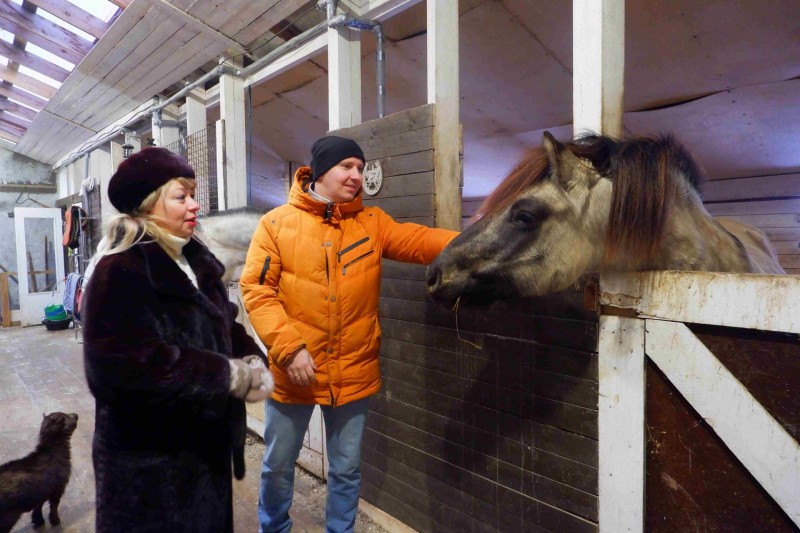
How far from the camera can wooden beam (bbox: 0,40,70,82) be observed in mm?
5234

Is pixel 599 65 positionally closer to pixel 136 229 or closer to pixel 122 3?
pixel 136 229

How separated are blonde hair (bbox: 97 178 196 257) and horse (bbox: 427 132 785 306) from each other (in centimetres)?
81

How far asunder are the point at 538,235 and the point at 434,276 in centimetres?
34

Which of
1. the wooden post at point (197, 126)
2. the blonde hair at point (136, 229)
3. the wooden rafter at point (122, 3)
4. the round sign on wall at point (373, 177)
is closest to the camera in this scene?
the blonde hair at point (136, 229)

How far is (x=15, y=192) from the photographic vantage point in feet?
32.6

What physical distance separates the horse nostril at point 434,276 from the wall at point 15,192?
11.5 m

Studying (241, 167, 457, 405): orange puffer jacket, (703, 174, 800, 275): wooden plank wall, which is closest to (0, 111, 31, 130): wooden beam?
(241, 167, 457, 405): orange puffer jacket

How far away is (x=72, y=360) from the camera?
567cm

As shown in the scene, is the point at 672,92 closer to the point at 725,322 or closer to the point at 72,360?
the point at 725,322

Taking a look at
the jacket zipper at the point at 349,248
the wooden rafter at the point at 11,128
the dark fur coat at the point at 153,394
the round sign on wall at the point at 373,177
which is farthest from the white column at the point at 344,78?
the wooden rafter at the point at 11,128

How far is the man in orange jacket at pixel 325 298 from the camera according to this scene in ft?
5.32

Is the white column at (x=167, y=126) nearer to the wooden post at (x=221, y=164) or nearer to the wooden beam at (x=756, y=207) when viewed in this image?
the wooden post at (x=221, y=164)

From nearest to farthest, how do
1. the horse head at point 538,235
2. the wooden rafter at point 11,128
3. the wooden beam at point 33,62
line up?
the horse head at point 538,235 < the wooden beam at point 33,62 < the wooden rafter at point 11,128

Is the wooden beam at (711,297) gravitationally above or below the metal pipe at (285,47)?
below
